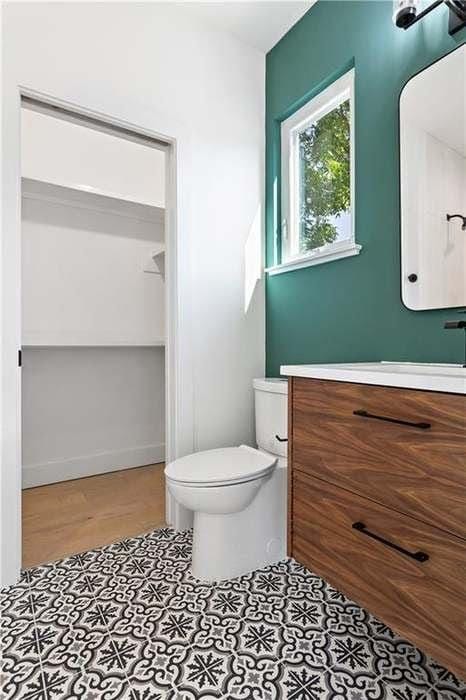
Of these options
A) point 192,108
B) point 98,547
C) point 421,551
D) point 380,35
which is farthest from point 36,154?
point 421,551

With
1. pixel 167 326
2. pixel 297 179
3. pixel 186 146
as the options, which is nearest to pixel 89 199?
pixel 186 146

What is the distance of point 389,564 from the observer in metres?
0.98

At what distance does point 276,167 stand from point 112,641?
2.28 meters

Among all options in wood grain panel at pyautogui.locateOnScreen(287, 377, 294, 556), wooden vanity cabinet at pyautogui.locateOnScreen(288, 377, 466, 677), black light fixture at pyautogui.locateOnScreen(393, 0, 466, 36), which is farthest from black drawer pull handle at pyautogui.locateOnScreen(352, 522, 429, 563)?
black light fixture at pyautogui.locateOnScreen(393, 0, 466, 36)

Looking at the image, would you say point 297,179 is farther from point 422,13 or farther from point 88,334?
A: point 88,334

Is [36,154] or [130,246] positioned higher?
[36,154]

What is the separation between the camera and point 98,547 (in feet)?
5.79

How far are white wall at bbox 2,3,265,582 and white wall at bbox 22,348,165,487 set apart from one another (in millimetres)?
1052

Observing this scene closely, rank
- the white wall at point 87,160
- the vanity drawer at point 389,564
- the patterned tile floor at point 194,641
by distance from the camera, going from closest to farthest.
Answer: the vanity drawer at point 389,564, the patterned tile floor at point 194,641, the white wall at point 87,160

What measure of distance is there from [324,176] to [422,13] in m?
0.73

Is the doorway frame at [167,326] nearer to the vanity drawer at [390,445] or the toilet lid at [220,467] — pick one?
the toilet lid at [220,467]

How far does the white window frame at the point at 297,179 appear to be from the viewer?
5.66 feet

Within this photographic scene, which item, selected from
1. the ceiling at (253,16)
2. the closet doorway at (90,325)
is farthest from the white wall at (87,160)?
the ceiling at (253,16)

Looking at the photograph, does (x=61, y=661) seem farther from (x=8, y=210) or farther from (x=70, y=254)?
(x=70, y=254)
